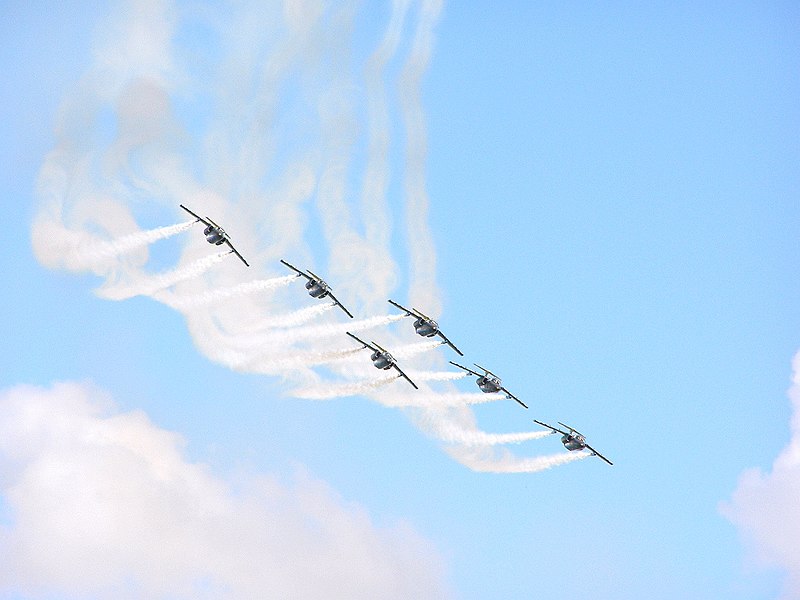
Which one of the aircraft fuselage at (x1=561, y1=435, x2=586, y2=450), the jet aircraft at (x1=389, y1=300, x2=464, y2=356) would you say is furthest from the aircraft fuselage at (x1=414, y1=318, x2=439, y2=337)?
the aircraft fuselage at (x1=561, y1=435, x2=586, y2=450)

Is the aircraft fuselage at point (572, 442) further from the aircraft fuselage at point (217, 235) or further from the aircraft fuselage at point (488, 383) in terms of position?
the aircraft fuselage at point (217, 235)

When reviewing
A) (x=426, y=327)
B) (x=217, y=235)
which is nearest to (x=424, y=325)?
(x=426, y=327)

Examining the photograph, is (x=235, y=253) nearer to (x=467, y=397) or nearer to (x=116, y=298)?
(x=116, y=298)

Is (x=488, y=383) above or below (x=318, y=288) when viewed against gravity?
above

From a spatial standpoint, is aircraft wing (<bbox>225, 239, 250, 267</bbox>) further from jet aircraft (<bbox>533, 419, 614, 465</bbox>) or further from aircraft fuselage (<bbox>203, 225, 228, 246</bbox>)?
jet aircraft (<bbox>533, 419, 614, 465</bbox>)

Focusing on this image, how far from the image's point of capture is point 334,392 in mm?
97500

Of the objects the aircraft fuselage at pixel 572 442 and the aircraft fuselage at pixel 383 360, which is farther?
the aircraft fuselage at pixel 572 442

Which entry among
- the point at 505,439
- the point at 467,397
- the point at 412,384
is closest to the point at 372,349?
the point at 412,384

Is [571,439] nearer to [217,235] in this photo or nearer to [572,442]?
[572,442]

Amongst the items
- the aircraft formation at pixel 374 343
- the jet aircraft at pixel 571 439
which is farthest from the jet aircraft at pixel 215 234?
the jet aircraft at pixel 571 439

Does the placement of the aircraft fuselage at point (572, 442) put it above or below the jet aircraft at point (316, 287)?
above

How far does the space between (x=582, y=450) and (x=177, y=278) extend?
120 ft

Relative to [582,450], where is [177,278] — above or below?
below

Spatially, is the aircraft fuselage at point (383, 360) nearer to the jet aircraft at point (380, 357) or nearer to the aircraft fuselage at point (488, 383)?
the jet aircraft at point (380, 357)
